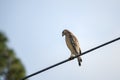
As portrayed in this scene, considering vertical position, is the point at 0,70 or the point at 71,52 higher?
the point at 71,52

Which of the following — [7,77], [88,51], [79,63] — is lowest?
[7,77]

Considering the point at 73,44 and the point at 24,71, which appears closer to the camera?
the point at 73,44

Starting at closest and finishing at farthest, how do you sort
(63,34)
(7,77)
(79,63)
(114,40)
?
(114,40) → (79,63) → (63,34) → (7,77)

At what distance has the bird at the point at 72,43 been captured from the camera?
1126 centimetres

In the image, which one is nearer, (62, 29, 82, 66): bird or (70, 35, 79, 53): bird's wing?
(62, 29, 82, 66): bird

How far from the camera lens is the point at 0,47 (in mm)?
15172

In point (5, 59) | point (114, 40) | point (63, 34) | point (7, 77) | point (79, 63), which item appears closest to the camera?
point (114, 40)

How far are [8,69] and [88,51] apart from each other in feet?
24.6

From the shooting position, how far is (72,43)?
38.1 ft

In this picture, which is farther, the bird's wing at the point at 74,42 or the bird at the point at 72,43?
the bird's wing at the point at 74,42

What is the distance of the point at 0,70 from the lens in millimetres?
14336

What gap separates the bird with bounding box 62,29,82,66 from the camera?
Answer: 36.9 feet

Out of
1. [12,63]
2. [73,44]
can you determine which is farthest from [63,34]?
[12,63]

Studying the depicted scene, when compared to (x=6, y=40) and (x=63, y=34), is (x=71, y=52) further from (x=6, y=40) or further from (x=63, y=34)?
(x=6, y=40)
